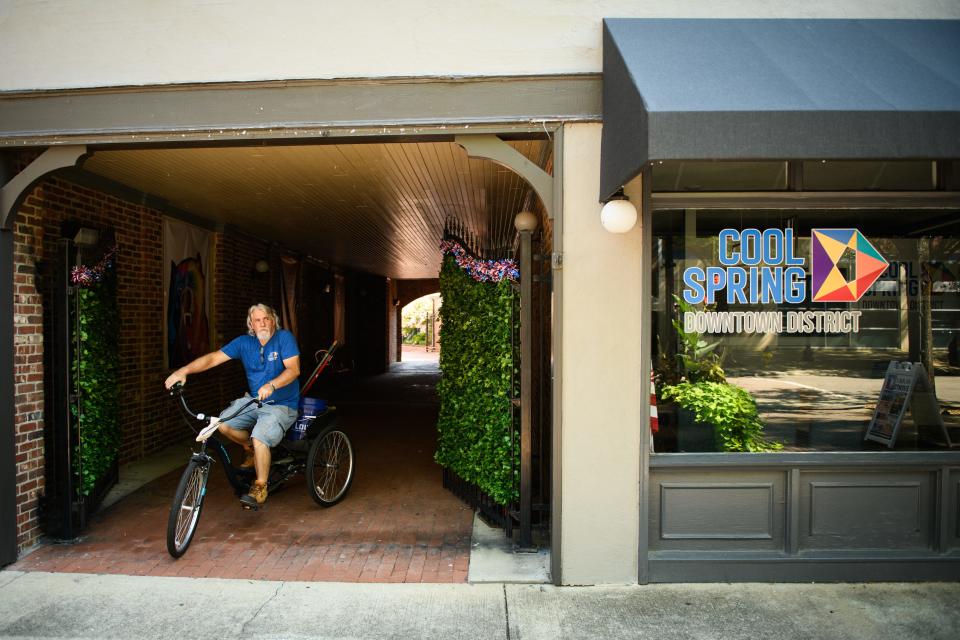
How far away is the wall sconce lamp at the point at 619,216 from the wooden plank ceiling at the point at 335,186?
131cm

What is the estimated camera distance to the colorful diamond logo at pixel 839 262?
4.06 m

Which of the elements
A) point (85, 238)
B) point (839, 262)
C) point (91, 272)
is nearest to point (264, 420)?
point (91, 272)

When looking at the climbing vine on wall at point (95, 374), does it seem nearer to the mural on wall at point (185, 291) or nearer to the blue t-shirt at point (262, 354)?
the blue t-shirt at point (262, 354)

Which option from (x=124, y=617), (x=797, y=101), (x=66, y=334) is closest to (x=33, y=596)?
(x=124, y=617)

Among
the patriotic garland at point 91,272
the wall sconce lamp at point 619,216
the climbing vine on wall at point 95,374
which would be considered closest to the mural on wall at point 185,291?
the climbing vine on wall at point 95,374

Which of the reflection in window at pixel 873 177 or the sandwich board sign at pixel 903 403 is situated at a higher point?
the reflection in window at pixel 873 177

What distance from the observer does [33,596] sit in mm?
3672

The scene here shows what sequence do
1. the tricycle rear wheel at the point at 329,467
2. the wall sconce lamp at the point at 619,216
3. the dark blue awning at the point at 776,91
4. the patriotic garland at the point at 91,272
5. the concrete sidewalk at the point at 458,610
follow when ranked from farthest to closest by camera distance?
the tricycle rear wheel at the point at 329,467, the patriotic garland at the point at 91,272, the wall sconce lamp at the point at 619,216, the concrete sidewalk at the point at 458,610, the dark blue awning at the point at 776,91

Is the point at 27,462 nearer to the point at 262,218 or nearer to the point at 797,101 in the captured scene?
the point at 262,218

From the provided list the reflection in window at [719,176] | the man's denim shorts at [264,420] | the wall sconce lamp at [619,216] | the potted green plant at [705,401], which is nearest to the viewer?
the wall sconce lamp at [619,216]

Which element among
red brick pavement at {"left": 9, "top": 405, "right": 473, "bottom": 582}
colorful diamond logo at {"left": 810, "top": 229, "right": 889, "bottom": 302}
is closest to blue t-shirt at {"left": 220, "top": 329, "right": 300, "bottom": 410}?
red brick pavement at {"left": 9, "top": 405, "right": 473, "bottom": 582}

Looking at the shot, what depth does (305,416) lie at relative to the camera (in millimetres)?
5262

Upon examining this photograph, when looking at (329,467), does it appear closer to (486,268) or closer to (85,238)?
(486,268)

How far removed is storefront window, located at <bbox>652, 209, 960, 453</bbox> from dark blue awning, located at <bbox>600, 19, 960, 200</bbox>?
0.92 meters
